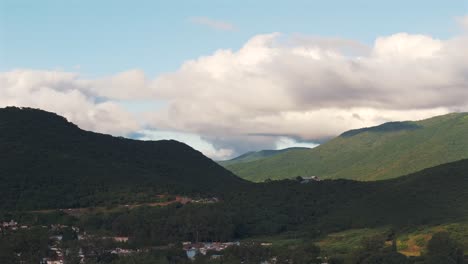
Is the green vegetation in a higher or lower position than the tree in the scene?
higher

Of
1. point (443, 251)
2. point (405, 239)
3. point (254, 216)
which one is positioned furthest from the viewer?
point (254, 216)

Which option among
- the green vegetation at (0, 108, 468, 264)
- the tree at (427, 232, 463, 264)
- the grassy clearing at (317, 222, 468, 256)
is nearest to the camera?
the tree at (427, 232, 463, 264)

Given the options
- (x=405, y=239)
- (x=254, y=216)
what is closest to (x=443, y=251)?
(x=405, y=239)

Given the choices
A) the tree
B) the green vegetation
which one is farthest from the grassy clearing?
the tree

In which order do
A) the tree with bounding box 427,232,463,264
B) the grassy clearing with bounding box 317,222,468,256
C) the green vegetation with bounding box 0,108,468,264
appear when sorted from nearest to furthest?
the tree with bounding box 427,232,463,264 → the green vegetation with bounding box 0,108,468,264 → the grassy clearing with bounding box 317,222,468,256

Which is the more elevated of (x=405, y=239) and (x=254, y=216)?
(x=254, y=216)

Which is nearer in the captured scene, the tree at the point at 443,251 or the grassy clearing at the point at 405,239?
the tree at the point at 443,251

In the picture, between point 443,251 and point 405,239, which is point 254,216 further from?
point 443,251

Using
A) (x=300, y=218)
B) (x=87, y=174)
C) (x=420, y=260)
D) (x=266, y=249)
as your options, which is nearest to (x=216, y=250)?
(x=266, y=249)

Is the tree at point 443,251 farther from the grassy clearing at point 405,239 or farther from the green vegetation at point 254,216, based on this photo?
the grassy clearing at point 405,239

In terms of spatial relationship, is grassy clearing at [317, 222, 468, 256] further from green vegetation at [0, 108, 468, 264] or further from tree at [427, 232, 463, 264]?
tree at [427, 232, 463, 264]

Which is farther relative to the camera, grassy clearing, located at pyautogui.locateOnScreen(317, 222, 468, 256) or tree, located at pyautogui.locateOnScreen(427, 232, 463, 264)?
grassy clearing, located at pyautogui.locateOnScreen(317, 222, 468, 256)

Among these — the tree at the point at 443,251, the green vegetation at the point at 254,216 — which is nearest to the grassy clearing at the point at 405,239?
the green vegetation at the point at 254,216

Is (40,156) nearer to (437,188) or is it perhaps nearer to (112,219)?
(112,219)
